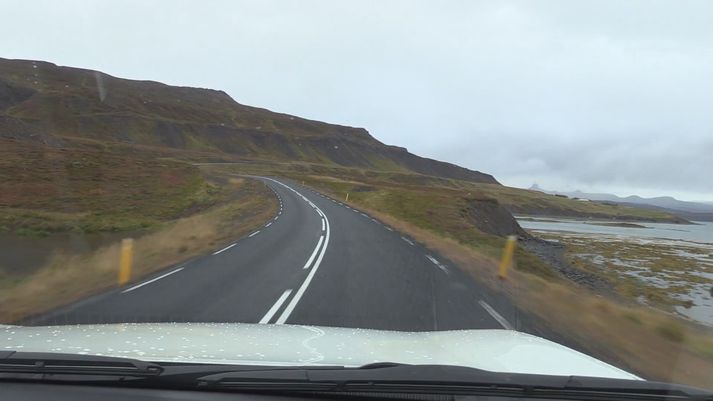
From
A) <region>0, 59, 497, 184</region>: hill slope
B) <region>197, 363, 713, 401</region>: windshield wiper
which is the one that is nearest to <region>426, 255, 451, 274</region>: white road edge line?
<region>197, 363, 713, 401</region>: windshield wiper

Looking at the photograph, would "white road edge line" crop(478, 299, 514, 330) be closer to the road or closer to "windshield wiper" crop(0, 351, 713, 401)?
the road

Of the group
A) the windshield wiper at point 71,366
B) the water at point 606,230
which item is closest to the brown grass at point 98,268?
the windshield wiper at point 71,366

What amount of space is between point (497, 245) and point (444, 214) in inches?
504

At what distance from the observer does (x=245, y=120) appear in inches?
7687

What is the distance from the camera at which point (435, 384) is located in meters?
3.08

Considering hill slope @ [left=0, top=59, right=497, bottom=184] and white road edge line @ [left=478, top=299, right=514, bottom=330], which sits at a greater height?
hill slope @ [left=0, top=59, right=497, bottom=184]

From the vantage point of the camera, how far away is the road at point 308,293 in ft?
26.1

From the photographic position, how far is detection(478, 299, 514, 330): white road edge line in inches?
313

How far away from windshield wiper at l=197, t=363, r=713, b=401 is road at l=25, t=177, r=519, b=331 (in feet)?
14.5

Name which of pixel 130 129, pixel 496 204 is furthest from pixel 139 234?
pixel 130 129

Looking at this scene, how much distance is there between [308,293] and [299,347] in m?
5.71

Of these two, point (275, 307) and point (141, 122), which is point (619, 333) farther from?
point (141, 122)

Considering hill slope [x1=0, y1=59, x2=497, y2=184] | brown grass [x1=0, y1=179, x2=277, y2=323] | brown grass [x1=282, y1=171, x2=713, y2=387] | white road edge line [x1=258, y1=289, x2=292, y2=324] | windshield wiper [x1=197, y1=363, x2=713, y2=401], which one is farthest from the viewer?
hill slope [x1=0, y1=59, x2=497, y2=184]

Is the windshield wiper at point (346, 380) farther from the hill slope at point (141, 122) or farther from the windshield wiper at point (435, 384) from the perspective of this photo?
the hill slope at point (141, 122)
